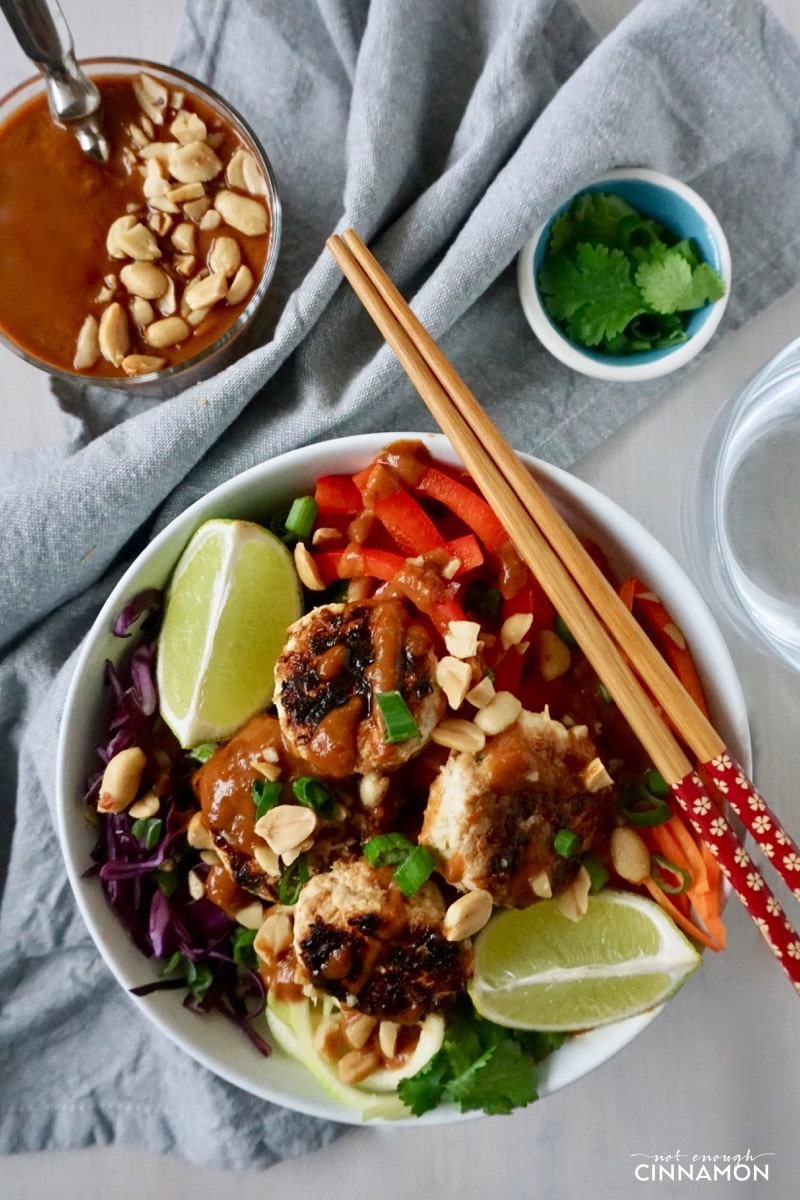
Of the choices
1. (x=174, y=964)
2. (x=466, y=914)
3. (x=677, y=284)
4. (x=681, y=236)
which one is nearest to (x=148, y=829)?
(x=174, y=964)

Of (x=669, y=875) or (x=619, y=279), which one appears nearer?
(x=669, y=875)

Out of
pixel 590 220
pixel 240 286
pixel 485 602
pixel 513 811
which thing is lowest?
pixel 513 811

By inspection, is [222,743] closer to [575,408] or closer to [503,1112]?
[503,1112]

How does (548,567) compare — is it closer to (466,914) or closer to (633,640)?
(633,640)

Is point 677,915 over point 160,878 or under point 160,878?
under

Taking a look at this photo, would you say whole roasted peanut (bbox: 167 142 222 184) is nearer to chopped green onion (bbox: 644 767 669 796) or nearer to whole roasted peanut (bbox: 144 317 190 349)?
whole roasted peanut (bbox: 144 317 190 349)

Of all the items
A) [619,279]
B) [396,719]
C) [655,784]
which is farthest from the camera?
[619,279]

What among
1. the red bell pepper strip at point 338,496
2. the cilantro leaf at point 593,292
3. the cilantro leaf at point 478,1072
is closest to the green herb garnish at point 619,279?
the cilantro leaf at point 593,292
